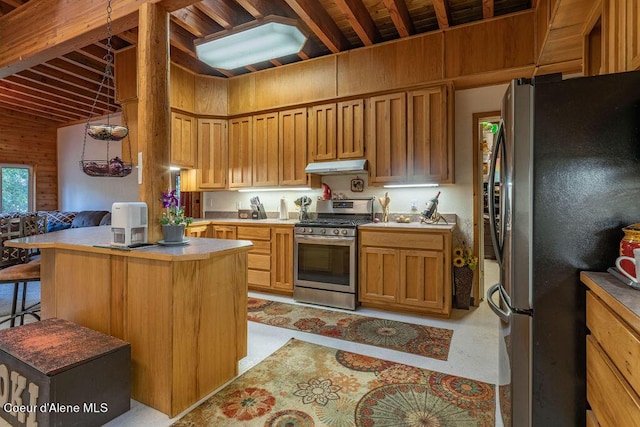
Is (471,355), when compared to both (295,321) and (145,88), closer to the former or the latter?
(295,321)

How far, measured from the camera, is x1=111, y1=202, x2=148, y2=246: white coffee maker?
1949 mm

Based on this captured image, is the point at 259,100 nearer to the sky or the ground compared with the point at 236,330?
nearer to the sky

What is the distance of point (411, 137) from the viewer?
11.5 feet

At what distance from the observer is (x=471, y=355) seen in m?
2.44

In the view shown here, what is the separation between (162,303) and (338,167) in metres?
2.54

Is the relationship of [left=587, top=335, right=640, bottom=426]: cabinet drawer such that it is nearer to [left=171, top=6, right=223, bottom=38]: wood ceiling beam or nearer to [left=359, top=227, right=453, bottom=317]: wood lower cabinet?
[left=359, top=227, right=453, bottom=317]: wood lower cabinet

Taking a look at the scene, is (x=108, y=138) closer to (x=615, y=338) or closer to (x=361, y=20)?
(x=361, y=20)

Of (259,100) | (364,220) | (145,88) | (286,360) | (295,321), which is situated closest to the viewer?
(145,88)

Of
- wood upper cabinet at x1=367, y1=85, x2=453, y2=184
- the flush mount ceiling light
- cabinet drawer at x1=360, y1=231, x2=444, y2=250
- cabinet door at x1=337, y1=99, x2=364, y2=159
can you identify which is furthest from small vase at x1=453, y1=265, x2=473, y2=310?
the flush mount ceiling light

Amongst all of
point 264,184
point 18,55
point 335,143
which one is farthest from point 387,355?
point 18,55

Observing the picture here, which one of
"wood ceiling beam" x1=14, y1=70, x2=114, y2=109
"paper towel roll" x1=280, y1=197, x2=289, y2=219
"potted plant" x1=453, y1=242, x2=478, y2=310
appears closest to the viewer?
"potted plant" x1=453, y1=242, x2=478, y2=310

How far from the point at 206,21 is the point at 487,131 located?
5.30 m

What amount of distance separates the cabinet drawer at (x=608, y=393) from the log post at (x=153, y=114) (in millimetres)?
2417

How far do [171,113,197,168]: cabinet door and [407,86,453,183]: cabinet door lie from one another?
9.71 ft
